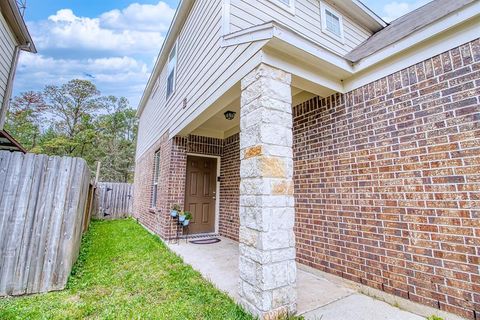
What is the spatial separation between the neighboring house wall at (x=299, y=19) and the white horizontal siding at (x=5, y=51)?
5.26m

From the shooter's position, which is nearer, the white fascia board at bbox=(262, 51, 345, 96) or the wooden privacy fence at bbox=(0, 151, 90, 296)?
the white fascia board at bbox=(262, 51, 345, 96)

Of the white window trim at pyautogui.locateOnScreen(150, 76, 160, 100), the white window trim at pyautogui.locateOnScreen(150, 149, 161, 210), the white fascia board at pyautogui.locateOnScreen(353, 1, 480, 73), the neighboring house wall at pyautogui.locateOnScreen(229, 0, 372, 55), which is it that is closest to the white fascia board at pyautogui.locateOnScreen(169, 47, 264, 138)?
the neighboring house wall at pyautogui.locateOnScreen(229, 0, 372, 55)

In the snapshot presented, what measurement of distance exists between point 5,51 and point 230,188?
6.05m

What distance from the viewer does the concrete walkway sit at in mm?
2080

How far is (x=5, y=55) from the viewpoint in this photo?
5.00 meters

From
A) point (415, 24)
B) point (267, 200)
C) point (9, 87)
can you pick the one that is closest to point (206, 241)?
point (267, 200)

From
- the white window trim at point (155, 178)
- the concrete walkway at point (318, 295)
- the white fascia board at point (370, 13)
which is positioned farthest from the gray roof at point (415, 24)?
the white window trim at point (155, 178)

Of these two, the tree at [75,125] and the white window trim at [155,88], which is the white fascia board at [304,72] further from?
the tree at [75,125]

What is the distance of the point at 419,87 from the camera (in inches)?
89.1

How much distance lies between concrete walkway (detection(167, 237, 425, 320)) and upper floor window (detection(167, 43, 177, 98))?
14.9 feet

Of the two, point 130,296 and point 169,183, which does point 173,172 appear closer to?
point 169,183

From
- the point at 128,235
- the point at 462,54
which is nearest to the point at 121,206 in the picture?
the point at 128,235

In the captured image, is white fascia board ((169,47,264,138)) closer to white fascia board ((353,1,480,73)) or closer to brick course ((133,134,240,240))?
brick course ((133,134,240,240))

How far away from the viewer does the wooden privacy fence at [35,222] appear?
2482mm
